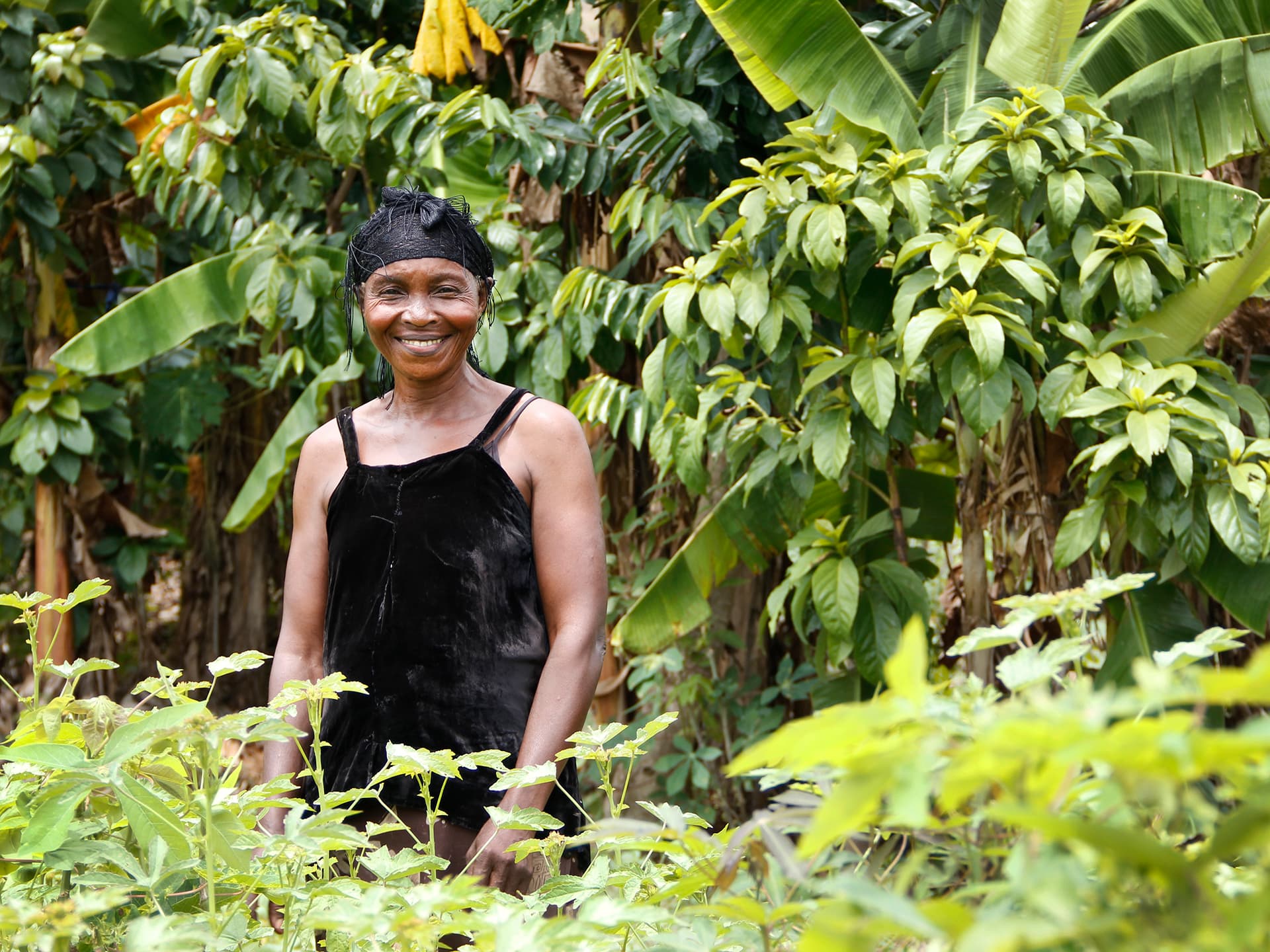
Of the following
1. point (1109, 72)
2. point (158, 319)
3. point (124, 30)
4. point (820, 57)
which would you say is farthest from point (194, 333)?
point (1109, 72)

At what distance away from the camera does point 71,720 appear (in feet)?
4.28

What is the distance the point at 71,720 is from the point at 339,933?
0.37m

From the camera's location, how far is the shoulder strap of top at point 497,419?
1.97 metres

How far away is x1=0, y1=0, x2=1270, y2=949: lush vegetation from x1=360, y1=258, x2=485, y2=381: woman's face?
2.31 feet

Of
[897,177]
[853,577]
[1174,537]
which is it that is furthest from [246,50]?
[1174,537]

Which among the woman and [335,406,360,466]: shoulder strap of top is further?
[335,406,360,466]: shoulder strap of top

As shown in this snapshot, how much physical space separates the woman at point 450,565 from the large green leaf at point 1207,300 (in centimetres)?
189

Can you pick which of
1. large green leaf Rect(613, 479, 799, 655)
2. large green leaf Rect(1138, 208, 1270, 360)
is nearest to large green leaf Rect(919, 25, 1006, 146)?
large green leaf Rect(1138, 208, 1270, 360)

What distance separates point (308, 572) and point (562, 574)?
439 mm

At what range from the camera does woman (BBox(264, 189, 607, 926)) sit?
75.5 inches

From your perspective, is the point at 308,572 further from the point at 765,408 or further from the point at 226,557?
the point at 226,557

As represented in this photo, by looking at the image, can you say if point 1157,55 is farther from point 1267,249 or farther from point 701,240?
point 701,240

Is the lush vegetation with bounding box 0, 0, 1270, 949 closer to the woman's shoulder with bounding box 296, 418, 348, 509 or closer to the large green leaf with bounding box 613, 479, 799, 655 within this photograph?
the large green leaf with bounding box 613, 479, 799, 655

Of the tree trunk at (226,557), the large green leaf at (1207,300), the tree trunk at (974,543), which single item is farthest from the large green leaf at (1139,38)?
the tree trunk at (226,557)
